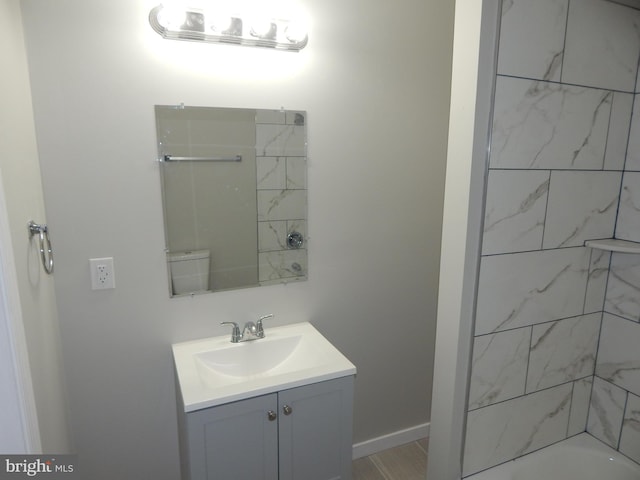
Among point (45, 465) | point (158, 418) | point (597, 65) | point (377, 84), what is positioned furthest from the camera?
point (377, 84)

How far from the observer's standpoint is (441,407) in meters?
1.50

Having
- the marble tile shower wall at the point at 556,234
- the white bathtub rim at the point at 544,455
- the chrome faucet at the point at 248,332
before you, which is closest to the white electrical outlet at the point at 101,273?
the chrome faucet at the point at 248,332

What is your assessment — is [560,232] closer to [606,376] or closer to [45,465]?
[606,376]

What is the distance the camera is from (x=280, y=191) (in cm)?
182

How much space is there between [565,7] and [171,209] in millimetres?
1581

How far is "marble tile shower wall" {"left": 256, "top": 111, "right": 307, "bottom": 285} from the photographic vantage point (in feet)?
5.78

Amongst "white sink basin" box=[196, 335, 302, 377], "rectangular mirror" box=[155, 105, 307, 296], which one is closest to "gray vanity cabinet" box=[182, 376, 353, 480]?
"white sink basin" box=[196, 335, 302, 377]

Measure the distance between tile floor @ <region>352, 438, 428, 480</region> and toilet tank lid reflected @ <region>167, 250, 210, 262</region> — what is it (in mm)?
1452

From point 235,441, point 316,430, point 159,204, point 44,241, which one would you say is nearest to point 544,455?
point 316,430

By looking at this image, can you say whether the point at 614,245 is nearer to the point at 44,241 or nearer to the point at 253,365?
the point at 253,365

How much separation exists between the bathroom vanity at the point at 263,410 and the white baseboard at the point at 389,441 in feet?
2.23

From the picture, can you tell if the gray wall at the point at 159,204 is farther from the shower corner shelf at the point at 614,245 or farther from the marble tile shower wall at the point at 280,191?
the shower corner shelf at the point at 614,245

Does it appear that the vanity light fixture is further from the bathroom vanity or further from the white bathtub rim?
the white bathtub rim

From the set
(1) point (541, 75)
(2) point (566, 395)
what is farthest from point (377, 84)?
(2) point (566, 395)
